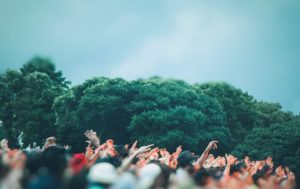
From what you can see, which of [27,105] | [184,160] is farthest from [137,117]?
[184,160]

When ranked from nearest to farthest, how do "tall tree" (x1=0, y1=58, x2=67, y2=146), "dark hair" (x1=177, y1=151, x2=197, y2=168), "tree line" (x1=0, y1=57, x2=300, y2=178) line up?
"dark hair" (x1=177, y1=151, x2=197, y2=168) → "tree line" (x1=0, y1=57, x2=300, y2=178) → "tall tree" (x1=0, y1=58, x2=67, y2=146)

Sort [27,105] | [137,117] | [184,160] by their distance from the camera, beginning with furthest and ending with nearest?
[27,105]
[137,117]
[184,160]

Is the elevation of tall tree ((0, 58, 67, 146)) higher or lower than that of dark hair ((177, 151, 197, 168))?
higher

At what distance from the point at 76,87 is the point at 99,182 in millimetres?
23061

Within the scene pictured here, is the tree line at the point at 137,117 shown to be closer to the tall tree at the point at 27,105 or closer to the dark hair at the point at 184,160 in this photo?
the tall tree at the point at 27,105

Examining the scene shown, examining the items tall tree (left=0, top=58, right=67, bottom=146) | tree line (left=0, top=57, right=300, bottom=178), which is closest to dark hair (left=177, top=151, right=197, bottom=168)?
tree line (left=0, top=57, right=300, bottom=178)

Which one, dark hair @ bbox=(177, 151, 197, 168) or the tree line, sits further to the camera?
the tree line

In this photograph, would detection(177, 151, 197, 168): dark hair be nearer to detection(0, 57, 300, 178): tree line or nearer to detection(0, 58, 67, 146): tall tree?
detection(0, 57, 300, 178): tree line

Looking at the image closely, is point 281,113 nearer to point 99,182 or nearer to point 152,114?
point 152,114

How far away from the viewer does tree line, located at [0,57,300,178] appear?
2441cm

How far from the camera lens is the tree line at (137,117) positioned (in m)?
24.4

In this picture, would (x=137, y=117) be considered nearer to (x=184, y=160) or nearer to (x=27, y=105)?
(x=27, y=105)

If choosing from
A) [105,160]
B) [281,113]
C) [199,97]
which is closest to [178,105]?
→ [199,97]

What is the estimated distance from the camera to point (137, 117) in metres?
24.8
